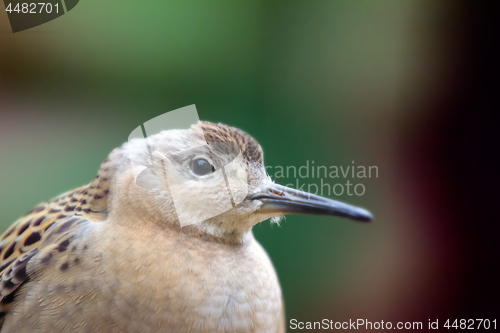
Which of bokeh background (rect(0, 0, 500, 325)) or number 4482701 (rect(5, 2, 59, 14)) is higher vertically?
number 4482701 (rect(5, 2, 59, 14))

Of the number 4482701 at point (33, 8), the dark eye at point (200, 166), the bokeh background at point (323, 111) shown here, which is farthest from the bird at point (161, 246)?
the number 4482701 at point (33, 8)

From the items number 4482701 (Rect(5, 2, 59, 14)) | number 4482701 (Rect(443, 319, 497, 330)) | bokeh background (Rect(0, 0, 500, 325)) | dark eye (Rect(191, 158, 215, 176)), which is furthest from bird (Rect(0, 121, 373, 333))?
number 4482701 (Rect(443, 319, 497, 330))

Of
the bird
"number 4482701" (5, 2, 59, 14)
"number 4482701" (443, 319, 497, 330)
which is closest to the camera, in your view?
the bird

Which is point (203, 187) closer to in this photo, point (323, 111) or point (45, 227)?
point (45, 227)

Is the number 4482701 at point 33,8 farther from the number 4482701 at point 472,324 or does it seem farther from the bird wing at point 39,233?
the number 4482701 at point 472,324

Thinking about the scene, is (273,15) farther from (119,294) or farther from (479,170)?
(119,294)

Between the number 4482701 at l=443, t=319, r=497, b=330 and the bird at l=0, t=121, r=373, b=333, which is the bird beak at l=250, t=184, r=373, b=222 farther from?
the number 4482701 at l=443, t=319, r=497, b=330

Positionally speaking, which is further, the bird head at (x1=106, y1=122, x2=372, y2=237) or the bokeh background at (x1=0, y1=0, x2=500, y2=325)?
the bokeh background at (x1=0, y1=0, x2=500, y2=325)

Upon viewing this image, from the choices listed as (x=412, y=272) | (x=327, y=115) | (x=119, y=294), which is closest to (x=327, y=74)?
(x=327, y=115)
